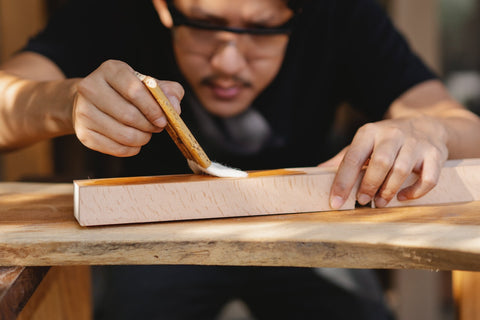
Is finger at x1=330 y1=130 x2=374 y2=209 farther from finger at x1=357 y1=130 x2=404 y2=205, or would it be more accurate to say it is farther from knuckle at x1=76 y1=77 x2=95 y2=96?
knuckle at x1=76 y1=77 x2=95 y2=96

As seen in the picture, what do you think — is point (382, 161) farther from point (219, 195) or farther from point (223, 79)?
point (223, 79)

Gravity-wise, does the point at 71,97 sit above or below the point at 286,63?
above

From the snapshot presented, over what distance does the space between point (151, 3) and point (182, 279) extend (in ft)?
3.05

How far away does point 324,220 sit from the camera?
1.01m

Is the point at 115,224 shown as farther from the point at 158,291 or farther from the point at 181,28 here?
the point at 181,28

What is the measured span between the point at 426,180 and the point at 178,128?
1.71 ft

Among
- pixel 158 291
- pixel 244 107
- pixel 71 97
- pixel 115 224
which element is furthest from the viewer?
pixel 244 107

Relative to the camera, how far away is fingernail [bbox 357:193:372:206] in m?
1.08

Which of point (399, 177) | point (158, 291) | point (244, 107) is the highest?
point (399, 177)

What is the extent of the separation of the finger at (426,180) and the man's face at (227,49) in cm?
66

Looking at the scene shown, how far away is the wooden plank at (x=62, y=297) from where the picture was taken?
1.12 m

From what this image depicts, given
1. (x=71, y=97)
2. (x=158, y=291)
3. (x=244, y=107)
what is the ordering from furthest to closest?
(x=244, y=107)
(x=158, y=291)
(x=71, y=97)

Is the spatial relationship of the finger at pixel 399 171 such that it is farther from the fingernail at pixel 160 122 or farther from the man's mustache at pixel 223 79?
the man's mustache at pixel 223 79

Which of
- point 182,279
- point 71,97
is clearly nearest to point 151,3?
point 71,97
